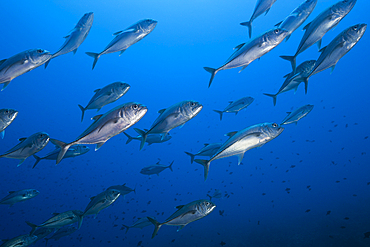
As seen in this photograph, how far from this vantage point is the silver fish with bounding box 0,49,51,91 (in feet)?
7.78

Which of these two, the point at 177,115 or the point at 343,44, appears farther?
the point at 177,115

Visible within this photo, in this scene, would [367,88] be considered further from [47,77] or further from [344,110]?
[47,77]

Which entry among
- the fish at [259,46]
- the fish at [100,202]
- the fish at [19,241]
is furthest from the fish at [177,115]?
the fish at [19,241]

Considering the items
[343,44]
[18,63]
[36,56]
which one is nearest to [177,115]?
[36,56]

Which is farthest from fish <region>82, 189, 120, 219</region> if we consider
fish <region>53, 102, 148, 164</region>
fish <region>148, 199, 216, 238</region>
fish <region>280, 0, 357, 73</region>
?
fish <region>280, 0, 357, 73</region>

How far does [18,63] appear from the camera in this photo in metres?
2.41

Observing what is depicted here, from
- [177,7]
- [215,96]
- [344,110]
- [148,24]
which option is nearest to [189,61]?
[177,7]

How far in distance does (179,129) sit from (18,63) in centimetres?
3201

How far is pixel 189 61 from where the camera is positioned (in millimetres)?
41781

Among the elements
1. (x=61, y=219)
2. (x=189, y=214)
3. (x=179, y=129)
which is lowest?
(x=179, y=129)

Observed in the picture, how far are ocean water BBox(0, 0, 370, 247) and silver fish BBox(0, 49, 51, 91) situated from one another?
9642 mm

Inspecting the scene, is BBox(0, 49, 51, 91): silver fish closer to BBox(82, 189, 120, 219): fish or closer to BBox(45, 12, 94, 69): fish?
BBox(45, 12, 94, 69): fish

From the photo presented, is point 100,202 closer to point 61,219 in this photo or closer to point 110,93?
point 61,219

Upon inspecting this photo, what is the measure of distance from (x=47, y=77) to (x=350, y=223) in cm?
4185
